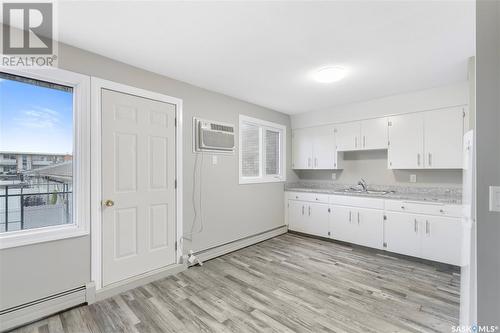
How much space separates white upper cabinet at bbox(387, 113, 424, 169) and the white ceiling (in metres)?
0.60

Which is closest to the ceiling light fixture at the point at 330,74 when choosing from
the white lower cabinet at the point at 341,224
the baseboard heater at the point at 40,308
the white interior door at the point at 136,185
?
the white interior door at the point at 136,185

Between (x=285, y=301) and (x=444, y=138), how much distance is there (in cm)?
308

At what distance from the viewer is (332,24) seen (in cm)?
185

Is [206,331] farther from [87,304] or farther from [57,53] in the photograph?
[57,53]

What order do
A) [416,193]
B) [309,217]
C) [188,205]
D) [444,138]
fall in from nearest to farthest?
[188,205]
[444,138]
[416,193]
[309,217]

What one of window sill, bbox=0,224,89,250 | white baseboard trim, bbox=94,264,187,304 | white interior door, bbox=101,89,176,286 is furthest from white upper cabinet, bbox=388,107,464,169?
window sill, bbox=0,224,89,250

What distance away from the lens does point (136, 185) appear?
2.61 meters

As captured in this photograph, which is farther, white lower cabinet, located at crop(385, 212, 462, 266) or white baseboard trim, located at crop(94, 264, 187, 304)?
white lower cabinet, located at crop(385, 212, 462, 266)

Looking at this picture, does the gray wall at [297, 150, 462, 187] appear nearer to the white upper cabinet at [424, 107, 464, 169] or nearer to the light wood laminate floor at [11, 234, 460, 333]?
the white upper cabinet at [424, 107, 464, 169]

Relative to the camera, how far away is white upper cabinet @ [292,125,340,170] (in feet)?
14.3

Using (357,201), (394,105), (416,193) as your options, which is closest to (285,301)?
(357,201)
